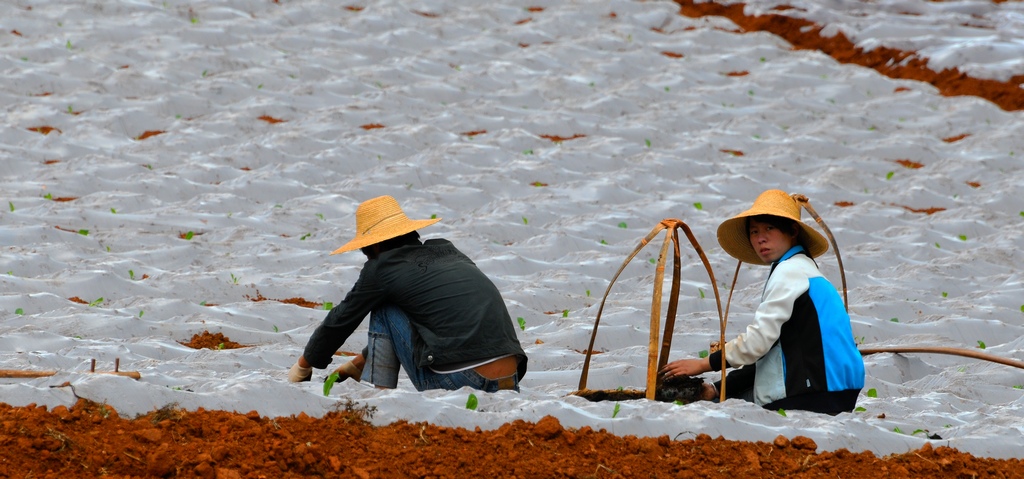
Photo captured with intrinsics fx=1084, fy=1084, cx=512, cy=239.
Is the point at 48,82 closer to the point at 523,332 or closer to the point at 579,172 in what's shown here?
the point at 579,172

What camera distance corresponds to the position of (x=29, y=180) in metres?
6.93

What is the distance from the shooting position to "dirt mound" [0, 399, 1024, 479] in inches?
118

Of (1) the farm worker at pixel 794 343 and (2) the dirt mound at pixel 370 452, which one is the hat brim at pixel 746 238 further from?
(2) the dirt mound at pixel 370 452

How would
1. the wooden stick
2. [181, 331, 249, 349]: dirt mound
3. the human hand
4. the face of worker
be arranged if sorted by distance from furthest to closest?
[181, 331, 249, 349]: dirt mound, the face of worker, the human hand, the wooden stick

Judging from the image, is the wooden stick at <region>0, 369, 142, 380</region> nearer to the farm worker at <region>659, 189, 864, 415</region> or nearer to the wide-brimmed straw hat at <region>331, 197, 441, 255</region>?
the wide-brimmed straw hat at <region>331, 197, 441, 255</region>

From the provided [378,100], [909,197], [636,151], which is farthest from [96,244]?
[909,197]

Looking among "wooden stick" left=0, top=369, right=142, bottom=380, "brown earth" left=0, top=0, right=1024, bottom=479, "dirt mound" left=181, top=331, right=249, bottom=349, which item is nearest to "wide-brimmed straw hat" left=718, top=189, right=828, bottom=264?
"brown earth" left=0, top=0, right=1024, bottom=479

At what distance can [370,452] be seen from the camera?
3189 millimetres

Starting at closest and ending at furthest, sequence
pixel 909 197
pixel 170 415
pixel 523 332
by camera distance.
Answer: pixel 170 415, pixel 523 332, pixel 909 197

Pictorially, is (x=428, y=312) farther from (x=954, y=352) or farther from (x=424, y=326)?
(x=954, y=352)

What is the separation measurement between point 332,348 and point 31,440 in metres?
1.08

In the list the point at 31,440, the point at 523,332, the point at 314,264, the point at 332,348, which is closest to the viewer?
the point at 31,440

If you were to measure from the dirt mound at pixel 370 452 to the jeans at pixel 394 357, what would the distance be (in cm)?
44

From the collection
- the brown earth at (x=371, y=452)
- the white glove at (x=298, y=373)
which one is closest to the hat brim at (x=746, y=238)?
the brown earth at (x=371, y=452)
